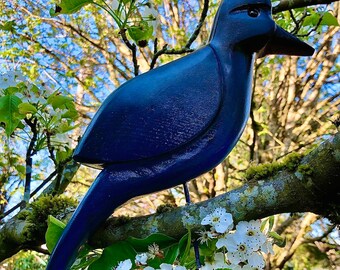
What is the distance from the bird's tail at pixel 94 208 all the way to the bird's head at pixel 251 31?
8.8 inches

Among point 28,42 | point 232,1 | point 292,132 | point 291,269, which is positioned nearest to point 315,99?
point 292,132

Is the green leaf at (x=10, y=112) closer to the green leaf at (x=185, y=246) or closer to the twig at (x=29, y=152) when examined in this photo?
the twig at (x=29, y=152)

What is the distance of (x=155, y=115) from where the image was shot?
56cm

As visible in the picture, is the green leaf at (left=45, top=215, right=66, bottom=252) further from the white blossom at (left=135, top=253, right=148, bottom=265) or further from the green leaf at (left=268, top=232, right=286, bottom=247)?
the green leaf at (left=268, top=232, right=286, bottom=247)

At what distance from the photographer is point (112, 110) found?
58 cm

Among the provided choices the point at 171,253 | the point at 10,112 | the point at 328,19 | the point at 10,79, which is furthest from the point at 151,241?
the point at 328,19

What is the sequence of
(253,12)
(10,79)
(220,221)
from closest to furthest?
(220,221)
(253,12)
(10,79)

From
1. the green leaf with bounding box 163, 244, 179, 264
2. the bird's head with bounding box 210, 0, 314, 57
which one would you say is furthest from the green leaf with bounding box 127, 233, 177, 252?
the bird's head with bounding box 210, 0, 314, 57

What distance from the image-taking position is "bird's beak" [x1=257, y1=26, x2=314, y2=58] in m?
0.62

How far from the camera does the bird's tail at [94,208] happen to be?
54cm

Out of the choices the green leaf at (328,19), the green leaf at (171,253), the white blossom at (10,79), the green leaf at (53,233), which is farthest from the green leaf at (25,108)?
the green leaf at (328,19)

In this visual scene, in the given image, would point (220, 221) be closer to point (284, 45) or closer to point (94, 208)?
point (94, 208)

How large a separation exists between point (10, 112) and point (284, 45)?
470 mm

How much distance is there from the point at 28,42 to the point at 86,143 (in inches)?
77.5
